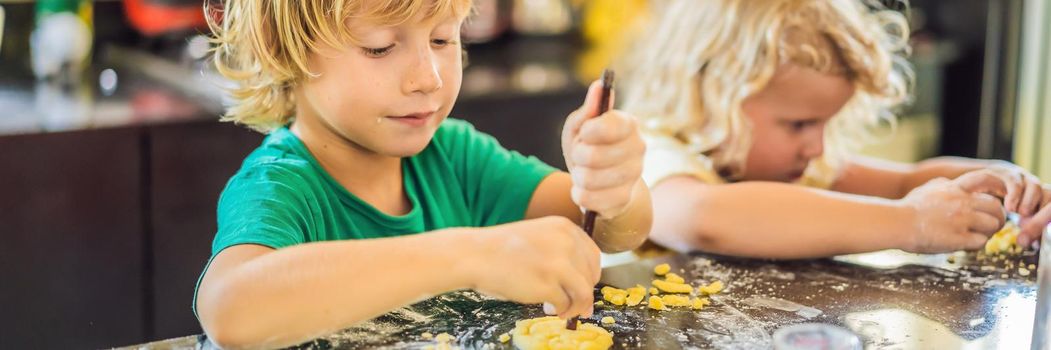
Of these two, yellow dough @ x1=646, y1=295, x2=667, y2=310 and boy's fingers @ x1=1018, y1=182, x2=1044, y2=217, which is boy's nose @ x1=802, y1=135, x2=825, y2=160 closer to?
boy's fingers @ x1=1018, y1=182, x2=1044, y2=217

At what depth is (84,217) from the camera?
72.9 inches

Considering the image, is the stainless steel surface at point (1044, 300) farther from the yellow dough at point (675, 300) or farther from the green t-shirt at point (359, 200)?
the green t-shirt at point (359, 200)

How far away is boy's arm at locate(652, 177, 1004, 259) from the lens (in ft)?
4.10

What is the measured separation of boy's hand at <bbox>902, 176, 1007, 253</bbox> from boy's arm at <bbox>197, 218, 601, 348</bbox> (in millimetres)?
495

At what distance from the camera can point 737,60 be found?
151 centimetres

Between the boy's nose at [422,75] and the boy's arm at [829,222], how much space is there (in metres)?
0.41

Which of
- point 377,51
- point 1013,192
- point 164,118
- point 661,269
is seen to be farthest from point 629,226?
point 164,118

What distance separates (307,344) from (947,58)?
253 centimetres

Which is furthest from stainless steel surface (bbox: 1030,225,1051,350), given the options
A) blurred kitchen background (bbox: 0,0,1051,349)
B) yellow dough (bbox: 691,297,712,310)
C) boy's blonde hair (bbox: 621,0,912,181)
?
blurred kitchen background (bbox: 0,0,1051,349)

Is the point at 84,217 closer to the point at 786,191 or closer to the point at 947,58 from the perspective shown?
the point at 786,191

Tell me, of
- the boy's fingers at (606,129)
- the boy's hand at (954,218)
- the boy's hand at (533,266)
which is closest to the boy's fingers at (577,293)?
the boy's hand at (533,266)

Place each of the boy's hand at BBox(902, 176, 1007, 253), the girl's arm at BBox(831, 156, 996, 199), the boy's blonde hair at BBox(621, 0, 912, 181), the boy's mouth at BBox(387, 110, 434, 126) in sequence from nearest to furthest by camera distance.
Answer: the boy's mouth at BBox(387, 110, 434, 126)
the boy's hand at BBox(902, 176, 1007, 253)
the boy's blonde hair at BBox(621, 0, 912, 181)
the girl's arm at BBox(831, 156, 996, 199)

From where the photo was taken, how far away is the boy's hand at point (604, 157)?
96 centimetres

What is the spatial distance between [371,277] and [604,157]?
230mm
